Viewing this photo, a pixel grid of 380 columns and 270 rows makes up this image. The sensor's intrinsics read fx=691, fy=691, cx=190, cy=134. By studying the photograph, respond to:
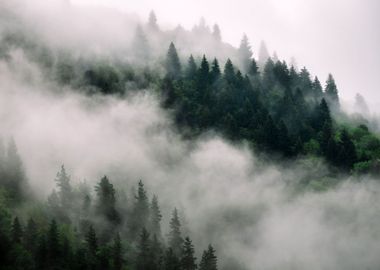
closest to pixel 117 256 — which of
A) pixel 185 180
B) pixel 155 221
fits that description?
pixel 155 221

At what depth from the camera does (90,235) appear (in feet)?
408

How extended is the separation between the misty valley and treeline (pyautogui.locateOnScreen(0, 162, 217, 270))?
0.86ft

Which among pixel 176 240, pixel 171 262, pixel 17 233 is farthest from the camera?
pixel 176 240

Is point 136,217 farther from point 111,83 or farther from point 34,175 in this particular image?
point 111,83

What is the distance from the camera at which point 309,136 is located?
185625 millimetres

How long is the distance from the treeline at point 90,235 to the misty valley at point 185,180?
26 cm

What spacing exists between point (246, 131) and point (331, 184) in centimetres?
2660

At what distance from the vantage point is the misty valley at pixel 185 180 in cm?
13125

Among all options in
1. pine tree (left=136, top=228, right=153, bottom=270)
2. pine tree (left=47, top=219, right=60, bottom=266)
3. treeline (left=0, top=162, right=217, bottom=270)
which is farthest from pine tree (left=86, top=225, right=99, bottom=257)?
pine tree (left=136, top=228, right=153, bottom=270)

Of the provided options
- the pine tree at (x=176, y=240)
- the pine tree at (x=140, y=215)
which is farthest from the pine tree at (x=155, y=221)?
the pine tree at (x=176, y=240)

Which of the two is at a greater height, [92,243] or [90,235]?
[90,235]

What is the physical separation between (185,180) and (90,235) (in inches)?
1875

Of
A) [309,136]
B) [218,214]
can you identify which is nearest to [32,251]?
[218,214]

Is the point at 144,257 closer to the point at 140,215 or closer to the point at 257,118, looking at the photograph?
the point at 140,215
